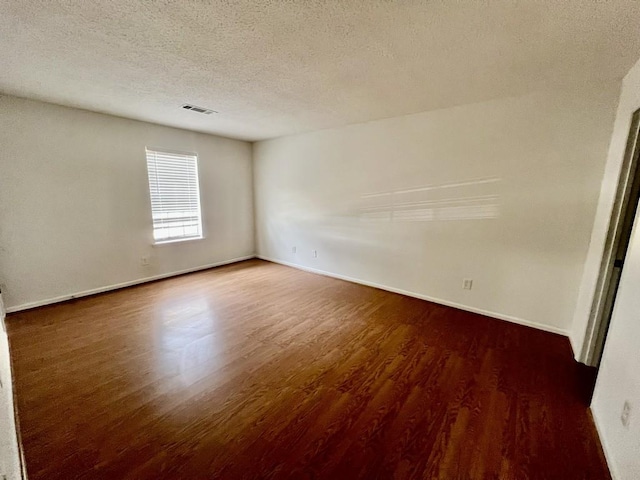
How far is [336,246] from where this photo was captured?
443 centimetres

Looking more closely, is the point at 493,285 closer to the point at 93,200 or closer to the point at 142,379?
the point at 142,379

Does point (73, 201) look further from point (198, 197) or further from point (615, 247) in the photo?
point (615, 247)

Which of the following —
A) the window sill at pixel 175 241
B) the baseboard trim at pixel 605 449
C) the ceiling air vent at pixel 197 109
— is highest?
the ceiling air vent at pixel 197 109

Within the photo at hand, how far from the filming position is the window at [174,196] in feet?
13.6

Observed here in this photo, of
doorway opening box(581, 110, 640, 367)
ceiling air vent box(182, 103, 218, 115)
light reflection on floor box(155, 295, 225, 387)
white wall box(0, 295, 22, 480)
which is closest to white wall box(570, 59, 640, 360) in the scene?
doorway opening box(581, 110, 640, 367)

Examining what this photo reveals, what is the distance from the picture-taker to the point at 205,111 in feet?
10.9

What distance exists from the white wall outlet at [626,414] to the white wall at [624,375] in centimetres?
2

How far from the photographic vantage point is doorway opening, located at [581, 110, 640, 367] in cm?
191

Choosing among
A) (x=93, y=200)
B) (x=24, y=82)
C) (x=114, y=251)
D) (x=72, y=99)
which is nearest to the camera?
(x=24, y=82)

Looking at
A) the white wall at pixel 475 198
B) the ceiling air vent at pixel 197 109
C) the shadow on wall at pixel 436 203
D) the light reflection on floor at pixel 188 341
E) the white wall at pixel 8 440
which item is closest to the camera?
the white wall at pixel 8 440

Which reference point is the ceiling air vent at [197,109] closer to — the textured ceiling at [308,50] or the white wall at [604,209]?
the textured ceiling at [308,50]

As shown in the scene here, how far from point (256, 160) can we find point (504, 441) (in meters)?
5.23

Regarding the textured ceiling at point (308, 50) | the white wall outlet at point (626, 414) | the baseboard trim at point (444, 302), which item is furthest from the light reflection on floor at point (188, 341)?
the white wall outlet at point (626, 414)

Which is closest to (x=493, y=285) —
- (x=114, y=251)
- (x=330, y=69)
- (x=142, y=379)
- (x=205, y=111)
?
(x=330, y=69)
